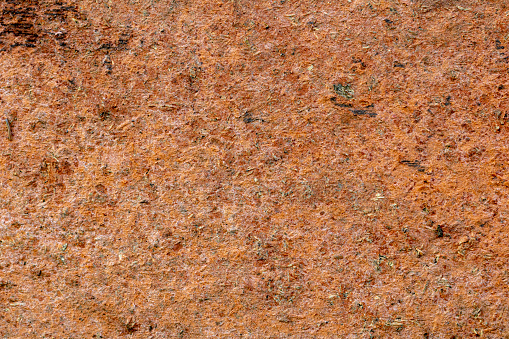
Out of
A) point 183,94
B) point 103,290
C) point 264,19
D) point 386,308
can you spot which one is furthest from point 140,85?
point 386,308

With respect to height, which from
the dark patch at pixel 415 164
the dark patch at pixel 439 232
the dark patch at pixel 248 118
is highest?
the dark patch at pixel 248 118

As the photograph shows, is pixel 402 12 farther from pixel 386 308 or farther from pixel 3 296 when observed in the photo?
pixel 3 296

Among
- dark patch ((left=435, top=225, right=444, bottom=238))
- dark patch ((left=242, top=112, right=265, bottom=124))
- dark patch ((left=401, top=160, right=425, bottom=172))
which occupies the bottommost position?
dark patch ((left=435, top=225, right=444, bottom=238))

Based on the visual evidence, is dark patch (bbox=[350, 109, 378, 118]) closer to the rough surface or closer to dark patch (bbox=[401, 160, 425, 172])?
the rough surface

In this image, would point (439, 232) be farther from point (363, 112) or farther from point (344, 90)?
point (344, 90)

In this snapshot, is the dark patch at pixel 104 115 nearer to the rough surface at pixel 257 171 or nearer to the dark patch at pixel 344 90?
the rough surface at pixel 257 171

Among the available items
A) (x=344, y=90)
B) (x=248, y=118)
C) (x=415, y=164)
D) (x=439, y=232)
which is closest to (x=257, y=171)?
(x=248, y=118)

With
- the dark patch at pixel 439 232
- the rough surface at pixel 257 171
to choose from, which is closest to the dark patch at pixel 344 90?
the rough surface at pixel 257 171

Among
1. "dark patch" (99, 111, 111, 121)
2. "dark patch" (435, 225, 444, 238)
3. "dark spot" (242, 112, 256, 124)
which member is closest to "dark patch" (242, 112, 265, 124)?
"dark spot" (242, 112, 256, 124)
